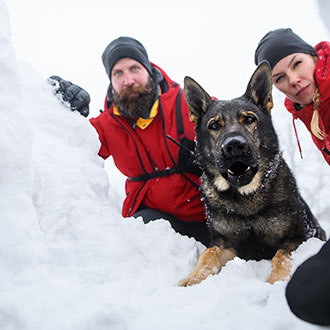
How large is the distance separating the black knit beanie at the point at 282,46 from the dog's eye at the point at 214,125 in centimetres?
109

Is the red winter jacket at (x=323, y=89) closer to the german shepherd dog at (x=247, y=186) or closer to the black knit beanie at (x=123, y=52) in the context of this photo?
the german shepherd dog at (x=247, y=186)

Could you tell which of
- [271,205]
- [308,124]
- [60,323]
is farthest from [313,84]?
[60,323]

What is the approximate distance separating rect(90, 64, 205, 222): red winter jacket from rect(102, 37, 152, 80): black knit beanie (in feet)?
2.12

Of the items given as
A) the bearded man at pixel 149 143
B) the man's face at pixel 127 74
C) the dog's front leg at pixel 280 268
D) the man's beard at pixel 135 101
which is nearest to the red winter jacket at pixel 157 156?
the bearded man at pixel 149 143

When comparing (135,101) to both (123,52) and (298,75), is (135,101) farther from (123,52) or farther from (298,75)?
(298,75)

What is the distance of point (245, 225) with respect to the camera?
2.51 metres

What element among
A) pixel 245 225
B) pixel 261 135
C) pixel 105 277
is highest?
pixel 261 135

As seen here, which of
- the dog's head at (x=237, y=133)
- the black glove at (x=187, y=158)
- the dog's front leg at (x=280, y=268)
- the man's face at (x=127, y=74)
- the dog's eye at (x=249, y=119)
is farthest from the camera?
the man's face at (x=127, y=74)

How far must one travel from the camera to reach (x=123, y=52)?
3842 mm

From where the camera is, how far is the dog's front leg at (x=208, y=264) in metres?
2.03

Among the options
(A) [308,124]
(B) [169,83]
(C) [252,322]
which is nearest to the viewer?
(C) [252,322]

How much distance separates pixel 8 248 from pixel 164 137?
2.40 metres

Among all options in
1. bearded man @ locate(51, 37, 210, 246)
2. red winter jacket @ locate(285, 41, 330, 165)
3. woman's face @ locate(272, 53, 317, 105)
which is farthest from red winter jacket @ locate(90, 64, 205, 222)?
red winter jacket @ locate(285, 41, 330, 165)

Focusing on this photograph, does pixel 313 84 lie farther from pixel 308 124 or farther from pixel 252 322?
pixel 252 322
